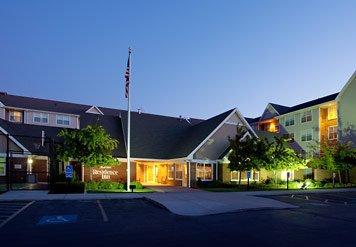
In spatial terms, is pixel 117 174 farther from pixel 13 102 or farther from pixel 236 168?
pixel 13 102

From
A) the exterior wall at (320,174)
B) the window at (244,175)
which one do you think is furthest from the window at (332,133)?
the window at (244,175)

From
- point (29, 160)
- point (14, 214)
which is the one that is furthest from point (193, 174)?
point (14, 214)

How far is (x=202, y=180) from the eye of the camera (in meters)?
38.2

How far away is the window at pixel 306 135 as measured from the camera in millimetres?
54531

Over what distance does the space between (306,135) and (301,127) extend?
4.64 ft

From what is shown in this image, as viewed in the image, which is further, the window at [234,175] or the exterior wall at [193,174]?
the window at [234,175]

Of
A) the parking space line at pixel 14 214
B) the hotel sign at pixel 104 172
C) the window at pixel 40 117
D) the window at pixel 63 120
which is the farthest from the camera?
the window at pixel 63 120

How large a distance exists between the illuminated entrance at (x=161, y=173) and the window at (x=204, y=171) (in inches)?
51.2

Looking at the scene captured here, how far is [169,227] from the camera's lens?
14.1 m

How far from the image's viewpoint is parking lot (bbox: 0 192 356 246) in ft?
38.4

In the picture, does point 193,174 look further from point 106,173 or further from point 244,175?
point 106,173

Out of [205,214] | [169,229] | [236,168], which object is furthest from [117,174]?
[169,229]

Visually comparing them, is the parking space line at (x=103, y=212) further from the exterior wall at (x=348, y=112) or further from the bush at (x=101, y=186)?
the exterior wall at (x=348, y=112)

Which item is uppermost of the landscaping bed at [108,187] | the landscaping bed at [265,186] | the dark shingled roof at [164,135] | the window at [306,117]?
the window at [306,117]
